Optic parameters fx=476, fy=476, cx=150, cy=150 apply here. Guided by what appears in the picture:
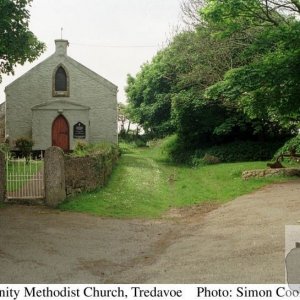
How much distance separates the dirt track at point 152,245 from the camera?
859cm

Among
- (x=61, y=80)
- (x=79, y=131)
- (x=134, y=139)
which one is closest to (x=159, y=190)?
(x=79, y=131)

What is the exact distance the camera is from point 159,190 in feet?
67.1

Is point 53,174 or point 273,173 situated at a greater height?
point 53,174

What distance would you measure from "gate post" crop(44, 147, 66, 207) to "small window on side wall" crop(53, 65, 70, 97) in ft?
71.3

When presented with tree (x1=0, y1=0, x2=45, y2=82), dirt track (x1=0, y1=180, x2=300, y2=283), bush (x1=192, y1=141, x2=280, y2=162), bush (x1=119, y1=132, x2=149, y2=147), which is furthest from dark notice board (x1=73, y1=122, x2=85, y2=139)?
bush (x1=119, y1=132, x2=149, y2=147)

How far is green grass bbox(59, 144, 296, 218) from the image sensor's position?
16203 millimetres

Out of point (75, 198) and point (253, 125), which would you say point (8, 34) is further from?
point (253, 125)

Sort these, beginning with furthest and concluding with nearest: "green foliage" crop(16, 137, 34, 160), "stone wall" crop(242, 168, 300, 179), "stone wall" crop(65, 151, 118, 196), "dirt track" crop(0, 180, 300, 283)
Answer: "green foliage" crop(16, 137, 34, 160), "stone wall" crop(242, 168, 300, 179), "stone wall" crop(65, 151, 118, 196), "dirt track" crop(0, 180, 300, 283)

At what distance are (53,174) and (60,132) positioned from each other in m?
20.9

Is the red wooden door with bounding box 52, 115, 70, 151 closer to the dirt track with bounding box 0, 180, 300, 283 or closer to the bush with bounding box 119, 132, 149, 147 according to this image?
the dirt track with bounding box 0, 180, 300, 283

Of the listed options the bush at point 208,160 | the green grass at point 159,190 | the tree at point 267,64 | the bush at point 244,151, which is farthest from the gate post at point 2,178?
the bush at point 244,151

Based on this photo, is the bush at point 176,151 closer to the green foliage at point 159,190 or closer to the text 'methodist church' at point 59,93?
the text 'methodist church' at point 59,93

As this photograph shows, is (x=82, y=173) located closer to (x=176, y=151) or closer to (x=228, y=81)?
(x=228, y=81)
